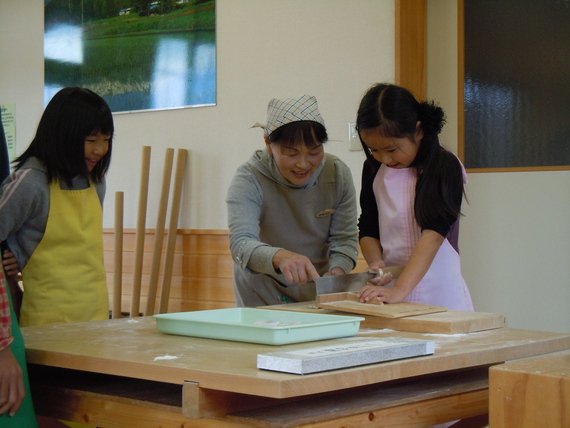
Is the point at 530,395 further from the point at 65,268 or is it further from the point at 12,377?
the point at 65,268

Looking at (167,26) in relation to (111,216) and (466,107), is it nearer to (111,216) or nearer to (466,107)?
(111,216)

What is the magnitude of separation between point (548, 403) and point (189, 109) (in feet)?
10.1

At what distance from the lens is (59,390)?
1.31 m

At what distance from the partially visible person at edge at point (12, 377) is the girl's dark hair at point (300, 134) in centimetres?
87

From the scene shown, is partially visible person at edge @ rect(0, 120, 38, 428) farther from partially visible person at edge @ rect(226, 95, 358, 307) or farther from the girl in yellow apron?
partially visible person at edge @ rect(226, 95, 358, 307)

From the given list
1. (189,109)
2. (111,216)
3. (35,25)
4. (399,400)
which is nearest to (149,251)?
(111,216)

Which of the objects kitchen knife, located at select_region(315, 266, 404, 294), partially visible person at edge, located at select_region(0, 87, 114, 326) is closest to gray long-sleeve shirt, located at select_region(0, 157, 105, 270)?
partially visible person at edge, located at select_region(0, 87, 114, 326)

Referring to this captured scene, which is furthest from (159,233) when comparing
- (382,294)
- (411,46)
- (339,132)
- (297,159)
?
(382,294)

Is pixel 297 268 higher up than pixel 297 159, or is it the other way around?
pixel 297 159

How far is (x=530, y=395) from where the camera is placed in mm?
937

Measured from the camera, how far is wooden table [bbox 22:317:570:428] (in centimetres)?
103

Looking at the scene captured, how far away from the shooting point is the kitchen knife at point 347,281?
5.80 ft

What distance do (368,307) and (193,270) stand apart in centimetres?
228

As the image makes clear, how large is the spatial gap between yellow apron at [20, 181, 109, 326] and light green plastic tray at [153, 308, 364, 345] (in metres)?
0.56
